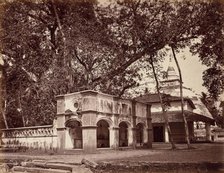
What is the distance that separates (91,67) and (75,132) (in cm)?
391

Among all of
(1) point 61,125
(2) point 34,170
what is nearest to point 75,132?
(1) point 61,125

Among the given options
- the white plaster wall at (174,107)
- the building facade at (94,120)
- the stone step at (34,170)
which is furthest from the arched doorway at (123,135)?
the white plaster wall at (174,107)

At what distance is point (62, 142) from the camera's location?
14.6 meters

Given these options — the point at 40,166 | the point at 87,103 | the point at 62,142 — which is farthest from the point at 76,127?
the point at 40,166

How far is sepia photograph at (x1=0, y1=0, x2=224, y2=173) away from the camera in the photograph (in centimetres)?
1387

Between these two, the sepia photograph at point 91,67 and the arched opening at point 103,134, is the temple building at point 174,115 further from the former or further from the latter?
the arched opening at point 103,134

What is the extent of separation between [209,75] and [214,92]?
43.6 inches

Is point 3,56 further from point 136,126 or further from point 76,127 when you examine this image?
point 136,126

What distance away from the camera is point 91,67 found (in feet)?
57.6

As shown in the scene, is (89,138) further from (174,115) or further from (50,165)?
(174,115)

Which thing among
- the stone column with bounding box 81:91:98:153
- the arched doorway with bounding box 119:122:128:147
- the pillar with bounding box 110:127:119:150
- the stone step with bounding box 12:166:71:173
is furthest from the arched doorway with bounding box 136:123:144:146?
the stone step with bounding box 12:166:71:173

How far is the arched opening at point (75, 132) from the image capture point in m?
14.9

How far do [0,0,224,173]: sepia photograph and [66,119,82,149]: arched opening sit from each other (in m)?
0.05

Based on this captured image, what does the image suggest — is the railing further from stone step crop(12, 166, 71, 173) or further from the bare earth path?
stone step crop(12, 166, 71, 173)
